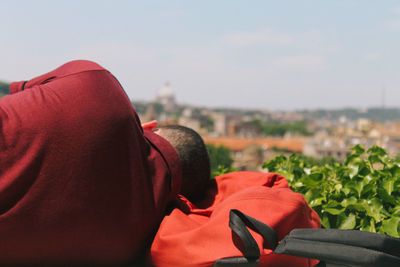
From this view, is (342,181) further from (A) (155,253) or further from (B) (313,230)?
(A) (155,253)

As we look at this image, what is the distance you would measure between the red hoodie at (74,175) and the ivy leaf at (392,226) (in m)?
0.95

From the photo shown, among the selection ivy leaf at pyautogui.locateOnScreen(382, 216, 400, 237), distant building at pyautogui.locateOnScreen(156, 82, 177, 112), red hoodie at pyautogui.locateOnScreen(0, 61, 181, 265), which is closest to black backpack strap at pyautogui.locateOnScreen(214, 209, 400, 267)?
red hoodie at pyautogui.locateOnScreen(0, 61, 181, 265)

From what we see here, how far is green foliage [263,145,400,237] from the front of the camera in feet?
6.23

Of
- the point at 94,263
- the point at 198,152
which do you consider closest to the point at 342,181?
the point at 198,152

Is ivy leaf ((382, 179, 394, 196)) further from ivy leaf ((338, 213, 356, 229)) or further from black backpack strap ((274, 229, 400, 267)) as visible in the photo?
black backpack strap ((274, 229, 400, 267))

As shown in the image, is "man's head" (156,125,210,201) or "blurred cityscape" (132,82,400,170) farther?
"blurred cityscape" (132,82,400,170)

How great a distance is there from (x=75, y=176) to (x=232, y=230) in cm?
53

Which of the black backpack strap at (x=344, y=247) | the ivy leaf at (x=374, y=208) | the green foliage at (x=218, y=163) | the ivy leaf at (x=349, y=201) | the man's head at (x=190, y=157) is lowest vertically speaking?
the green foliage at (x=218, y=163)

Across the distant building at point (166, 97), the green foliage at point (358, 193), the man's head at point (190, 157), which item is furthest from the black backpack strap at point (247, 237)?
the distant building at point (166, 97)

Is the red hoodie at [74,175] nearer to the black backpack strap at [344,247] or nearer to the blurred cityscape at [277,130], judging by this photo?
the black backpack strap at [344,247]

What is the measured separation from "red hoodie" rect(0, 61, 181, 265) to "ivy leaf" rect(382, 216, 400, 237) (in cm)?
95

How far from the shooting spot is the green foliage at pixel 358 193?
1899 millimetres

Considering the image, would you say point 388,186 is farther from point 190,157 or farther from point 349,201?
point 190,157

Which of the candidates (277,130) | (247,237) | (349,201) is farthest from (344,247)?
(277,130)
